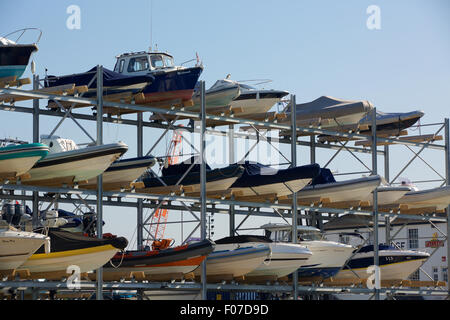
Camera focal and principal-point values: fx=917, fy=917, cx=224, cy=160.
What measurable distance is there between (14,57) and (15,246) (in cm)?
493

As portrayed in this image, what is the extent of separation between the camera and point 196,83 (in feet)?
89.5

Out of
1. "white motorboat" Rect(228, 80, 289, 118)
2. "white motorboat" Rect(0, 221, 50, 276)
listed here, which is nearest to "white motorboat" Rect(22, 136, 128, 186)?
"white motorboat" Rect(0, 221, 50, 276)

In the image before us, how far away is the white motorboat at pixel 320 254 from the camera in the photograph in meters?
29.7

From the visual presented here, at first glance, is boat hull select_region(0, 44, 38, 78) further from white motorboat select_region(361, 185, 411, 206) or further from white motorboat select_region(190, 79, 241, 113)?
white motorboat select_region(361, 185, 411, 206)

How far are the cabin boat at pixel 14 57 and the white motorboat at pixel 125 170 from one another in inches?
140

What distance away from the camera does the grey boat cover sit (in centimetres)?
3192

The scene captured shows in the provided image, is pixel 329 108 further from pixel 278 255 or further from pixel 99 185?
pixel 99 185

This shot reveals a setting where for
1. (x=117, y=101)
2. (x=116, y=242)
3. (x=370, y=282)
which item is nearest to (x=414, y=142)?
(x=370, y=282)

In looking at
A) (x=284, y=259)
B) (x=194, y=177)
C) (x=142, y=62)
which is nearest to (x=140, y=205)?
(x=194, y=177)

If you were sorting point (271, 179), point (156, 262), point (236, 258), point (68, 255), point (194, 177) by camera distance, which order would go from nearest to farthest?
point (68, 255)
point (156, 262)
point (236, 258)
point (194, 177)
point (271, 179)

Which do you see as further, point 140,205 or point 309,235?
point 309,235

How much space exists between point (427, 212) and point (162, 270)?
12393 millimetres

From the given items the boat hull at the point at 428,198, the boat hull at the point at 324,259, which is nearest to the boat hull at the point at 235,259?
the boat hull at the point at 324,259

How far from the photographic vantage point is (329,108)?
32.6 metres
